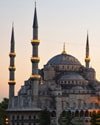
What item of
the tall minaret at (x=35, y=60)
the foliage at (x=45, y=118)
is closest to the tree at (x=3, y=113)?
the tall minaret at (x=35, y=60)

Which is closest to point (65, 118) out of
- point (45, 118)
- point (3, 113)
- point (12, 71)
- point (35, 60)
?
point (45, 118)

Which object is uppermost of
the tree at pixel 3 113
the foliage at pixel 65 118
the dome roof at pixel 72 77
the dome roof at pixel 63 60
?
the dome roof at pixel 63 60

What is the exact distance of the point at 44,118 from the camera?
79.5 metres

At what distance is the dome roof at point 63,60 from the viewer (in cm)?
9438

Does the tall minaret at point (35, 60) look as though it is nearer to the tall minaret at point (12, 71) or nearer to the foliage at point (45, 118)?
the foliage at point (45, 118)

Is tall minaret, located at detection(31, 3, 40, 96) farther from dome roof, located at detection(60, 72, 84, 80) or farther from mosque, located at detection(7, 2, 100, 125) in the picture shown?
dome roof, located at detection(60, 72, 84, 80)

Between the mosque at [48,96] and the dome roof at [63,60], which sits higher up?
the dome roof at [63,60]

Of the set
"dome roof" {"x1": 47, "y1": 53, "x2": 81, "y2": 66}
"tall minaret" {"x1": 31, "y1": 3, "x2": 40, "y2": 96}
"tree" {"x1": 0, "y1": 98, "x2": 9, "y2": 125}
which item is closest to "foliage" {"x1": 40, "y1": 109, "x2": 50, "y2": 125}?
"tall minaret" {"x1": 31, "y1": 3, "x2": 40, "y2": 96}

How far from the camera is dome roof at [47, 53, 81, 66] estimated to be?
310 ft

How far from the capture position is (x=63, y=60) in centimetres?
9481

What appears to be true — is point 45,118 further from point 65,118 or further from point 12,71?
point 12,71

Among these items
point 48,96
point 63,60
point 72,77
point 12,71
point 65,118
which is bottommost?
point 65,118

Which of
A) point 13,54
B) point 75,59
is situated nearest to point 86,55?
point 75,59

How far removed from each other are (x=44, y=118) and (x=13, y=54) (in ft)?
50.0
